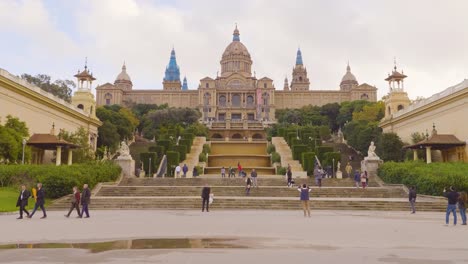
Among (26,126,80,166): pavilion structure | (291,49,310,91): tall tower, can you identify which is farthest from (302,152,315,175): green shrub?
(291,49,310,91): tall tower

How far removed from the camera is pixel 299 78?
157 metres

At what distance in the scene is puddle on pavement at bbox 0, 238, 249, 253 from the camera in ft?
31.3

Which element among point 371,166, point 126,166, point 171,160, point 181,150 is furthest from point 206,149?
point 371,166

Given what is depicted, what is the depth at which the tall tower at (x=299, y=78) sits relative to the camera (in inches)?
6068

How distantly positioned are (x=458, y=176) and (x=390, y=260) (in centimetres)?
1685

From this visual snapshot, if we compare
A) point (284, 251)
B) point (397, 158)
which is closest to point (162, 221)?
point (284, 251)

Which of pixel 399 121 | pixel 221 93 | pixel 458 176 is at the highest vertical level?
pixel 221 93

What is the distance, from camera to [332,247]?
9836 mm

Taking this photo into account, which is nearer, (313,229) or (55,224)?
(313,229)

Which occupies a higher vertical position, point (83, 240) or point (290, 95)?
point (290, 95)

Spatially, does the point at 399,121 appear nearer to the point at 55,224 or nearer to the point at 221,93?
the point at 55,224

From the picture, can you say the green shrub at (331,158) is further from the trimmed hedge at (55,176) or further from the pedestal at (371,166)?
the trimmed hedge at (55,176)

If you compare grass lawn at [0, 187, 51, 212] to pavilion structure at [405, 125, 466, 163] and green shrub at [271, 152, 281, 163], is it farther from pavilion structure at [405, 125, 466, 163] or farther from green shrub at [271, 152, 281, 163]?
pavilion structure at [405, 125, 466, 163]

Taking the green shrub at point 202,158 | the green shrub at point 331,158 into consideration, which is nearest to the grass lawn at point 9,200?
the green shrub at point 202,158
